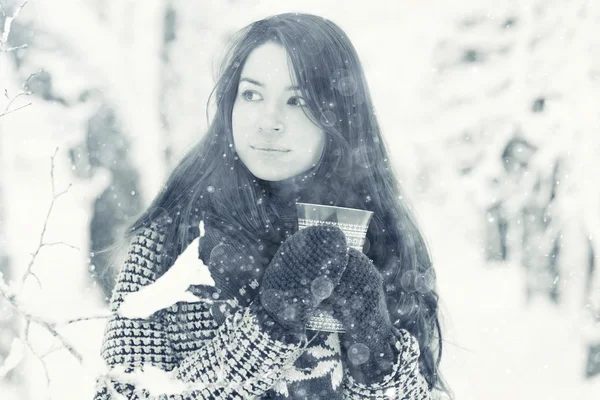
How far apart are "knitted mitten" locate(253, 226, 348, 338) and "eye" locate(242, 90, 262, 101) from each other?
318mm

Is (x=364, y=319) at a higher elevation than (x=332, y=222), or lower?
lower

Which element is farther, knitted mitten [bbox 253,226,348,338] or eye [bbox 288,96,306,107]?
eye [bbox 288,96,306,107]

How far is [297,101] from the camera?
3.69 feet

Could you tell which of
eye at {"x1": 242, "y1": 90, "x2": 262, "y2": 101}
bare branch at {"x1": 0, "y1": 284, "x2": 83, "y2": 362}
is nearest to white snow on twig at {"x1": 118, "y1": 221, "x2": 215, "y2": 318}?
bare branch at {"x1": 0, "y1": 284, "x2": 83, "y2": 362}

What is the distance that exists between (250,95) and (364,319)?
47cm

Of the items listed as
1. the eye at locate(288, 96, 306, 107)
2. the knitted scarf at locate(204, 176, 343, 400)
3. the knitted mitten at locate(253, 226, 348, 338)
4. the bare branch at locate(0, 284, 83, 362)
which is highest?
the eye at locate(288, 96, 306, 107)

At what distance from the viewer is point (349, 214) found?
1.01 meters

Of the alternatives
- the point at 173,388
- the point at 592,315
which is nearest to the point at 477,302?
the point at 592,315

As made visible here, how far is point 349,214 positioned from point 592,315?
206 cm

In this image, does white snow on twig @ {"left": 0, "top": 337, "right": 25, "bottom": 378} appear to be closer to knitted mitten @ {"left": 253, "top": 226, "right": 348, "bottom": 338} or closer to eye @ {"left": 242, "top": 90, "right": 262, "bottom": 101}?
knitted mitten @ {"left": 253, "top": 226, "right": 348, "bottom": 338}

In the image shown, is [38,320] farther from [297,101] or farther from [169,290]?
[297,101]

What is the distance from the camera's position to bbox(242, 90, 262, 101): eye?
3.76 feet

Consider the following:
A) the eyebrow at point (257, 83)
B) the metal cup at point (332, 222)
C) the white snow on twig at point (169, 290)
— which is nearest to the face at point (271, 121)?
the eyebrow at point (257, 83)

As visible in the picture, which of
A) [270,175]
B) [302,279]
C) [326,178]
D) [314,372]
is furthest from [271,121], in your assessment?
[314,372]
